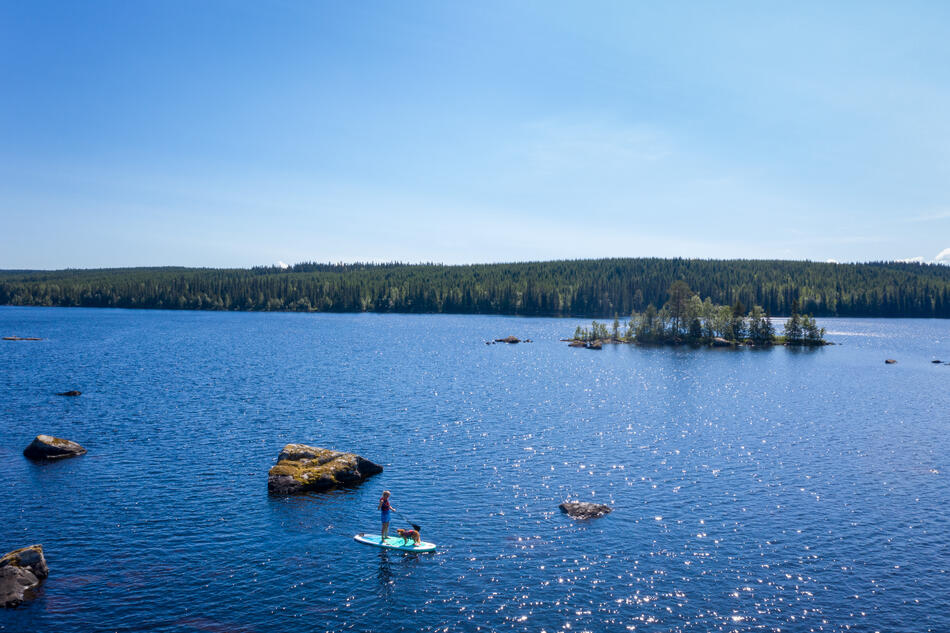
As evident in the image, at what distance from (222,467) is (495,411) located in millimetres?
36229

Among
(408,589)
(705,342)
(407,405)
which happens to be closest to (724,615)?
(408,589)

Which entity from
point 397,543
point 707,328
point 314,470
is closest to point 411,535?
point 397,543

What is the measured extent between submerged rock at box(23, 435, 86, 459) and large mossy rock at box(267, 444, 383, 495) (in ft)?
64.5

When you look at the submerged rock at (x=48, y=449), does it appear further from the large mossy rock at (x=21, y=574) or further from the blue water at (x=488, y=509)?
the large mossy rock at (x=21, y=574)

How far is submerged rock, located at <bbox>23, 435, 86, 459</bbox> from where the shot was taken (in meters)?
51.9

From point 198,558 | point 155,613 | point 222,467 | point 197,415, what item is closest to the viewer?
point 155,613

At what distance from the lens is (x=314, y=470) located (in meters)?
47.6

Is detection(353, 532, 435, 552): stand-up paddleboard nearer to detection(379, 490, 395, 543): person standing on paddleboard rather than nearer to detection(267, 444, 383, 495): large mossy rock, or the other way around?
detection(379, 490, 395, 543): person standing on paddleboard

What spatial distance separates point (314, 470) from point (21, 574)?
20.0 metres

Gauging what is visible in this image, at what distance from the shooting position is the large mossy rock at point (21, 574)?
97.5 ft

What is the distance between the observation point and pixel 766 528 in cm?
4044

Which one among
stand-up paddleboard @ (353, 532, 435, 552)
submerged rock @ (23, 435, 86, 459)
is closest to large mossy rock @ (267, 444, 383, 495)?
stand-up paddleboard @ (353, 532, 435, 552)

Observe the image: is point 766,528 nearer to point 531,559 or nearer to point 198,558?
point 531,559

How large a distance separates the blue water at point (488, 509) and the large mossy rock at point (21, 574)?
1.07m
